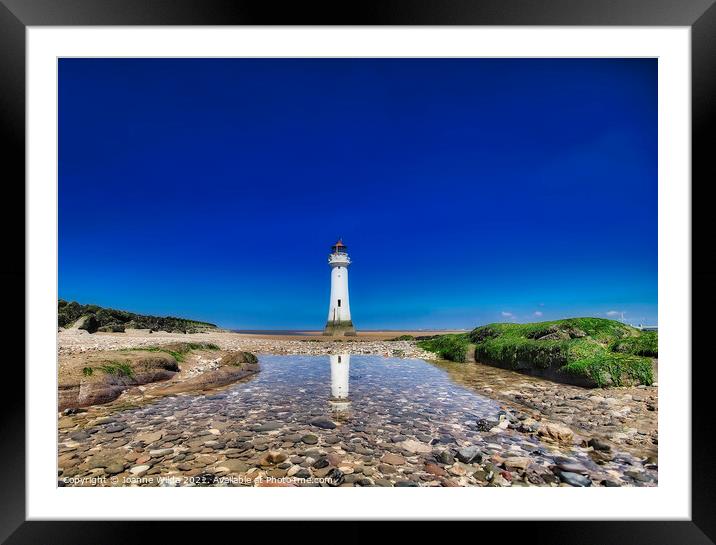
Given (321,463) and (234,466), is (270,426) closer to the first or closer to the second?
(234,466)

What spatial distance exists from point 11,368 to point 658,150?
16.4 ft

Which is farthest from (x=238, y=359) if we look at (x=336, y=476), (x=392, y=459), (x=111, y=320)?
(x=111, y=320)

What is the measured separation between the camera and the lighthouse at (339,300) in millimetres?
25828

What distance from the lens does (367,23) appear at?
1860 mm

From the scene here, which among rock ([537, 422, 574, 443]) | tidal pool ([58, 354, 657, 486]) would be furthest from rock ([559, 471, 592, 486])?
rock ([537, 422, 574, 443])

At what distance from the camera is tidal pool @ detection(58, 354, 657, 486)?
7.62ft

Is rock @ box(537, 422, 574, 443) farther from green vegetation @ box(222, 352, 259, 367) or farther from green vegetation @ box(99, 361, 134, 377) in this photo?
green vegetation @ box(222, 352, 259, 367)

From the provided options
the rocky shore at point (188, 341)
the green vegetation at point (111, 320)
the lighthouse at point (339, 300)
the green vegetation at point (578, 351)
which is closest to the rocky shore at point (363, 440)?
the green vegetation at point (578, 351)

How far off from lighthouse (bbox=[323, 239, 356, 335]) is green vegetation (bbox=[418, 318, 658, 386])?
16.2 meters

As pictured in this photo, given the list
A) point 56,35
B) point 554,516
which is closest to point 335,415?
point 554,516

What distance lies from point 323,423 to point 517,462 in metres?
2.14

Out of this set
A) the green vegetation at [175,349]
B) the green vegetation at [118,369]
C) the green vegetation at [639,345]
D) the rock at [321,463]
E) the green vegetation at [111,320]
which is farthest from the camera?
the green vegetation at [111,320]

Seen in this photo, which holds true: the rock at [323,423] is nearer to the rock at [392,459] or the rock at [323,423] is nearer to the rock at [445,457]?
the rock at [392,459]

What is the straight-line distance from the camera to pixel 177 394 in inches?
187
